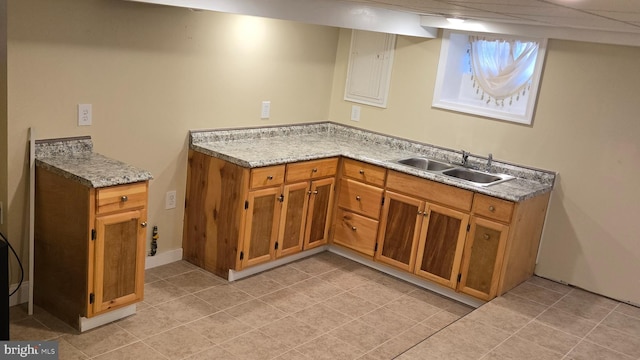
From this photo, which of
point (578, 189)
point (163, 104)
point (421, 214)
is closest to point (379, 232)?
point (421, 214)

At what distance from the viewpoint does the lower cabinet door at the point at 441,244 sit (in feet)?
13.3

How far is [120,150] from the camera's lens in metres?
3.75

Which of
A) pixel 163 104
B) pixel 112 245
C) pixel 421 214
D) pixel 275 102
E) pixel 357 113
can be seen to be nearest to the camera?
pixel 112 245

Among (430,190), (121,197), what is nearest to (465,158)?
(430,190)

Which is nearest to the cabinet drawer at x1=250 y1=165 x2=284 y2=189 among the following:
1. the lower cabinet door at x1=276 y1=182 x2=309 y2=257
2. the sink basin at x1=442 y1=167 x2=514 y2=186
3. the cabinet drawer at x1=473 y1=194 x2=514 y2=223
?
the lower cabinet door at x1=276 y1=182 x2=309 y2=257

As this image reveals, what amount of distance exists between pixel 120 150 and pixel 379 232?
1864mm

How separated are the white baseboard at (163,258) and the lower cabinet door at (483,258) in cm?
193

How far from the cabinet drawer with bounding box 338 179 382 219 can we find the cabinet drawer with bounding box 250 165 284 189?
25.3 inches

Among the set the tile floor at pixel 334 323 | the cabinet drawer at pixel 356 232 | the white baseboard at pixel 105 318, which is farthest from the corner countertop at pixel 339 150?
the white baseboard at pixel 105 318

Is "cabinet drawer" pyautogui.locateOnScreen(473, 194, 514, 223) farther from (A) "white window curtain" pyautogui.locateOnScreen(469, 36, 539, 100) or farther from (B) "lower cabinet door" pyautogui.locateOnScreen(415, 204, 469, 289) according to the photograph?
(A) "white window curtain" pyautogui.locateOnScreen(469, 36, 539, 100)

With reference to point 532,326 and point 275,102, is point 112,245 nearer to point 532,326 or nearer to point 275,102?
point 275,102

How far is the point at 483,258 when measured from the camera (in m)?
3.95

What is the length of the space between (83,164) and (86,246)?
0.47 m

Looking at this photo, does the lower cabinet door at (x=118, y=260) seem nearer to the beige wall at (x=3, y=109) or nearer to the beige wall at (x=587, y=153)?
the beige wall at (x=3, y=109)
